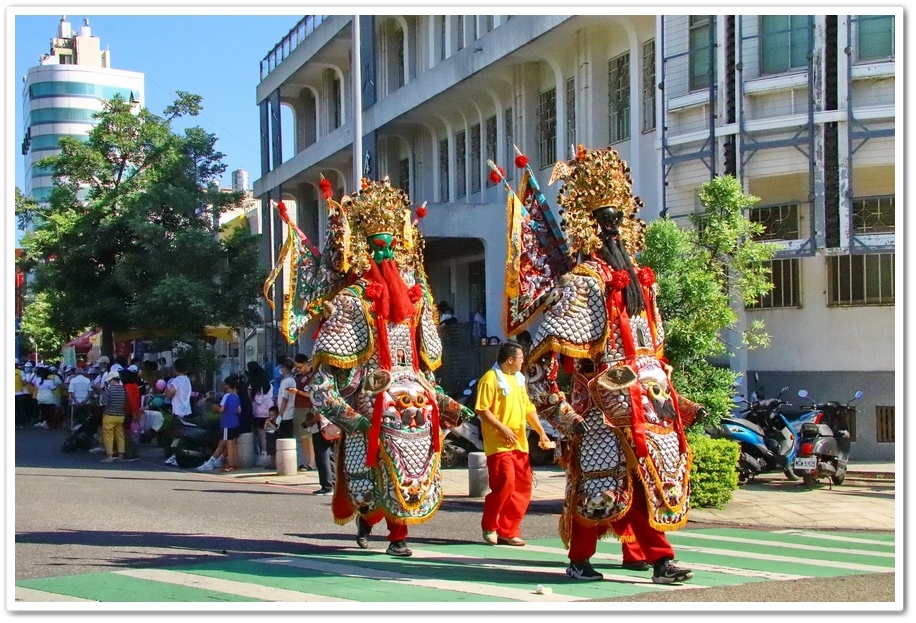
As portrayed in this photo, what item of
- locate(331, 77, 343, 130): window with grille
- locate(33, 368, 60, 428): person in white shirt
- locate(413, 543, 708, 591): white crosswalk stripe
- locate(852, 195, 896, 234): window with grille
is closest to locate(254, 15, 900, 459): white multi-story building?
locate(852, 195, 896, 234): window with grille

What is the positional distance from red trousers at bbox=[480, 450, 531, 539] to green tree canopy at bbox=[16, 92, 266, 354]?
55.2ft

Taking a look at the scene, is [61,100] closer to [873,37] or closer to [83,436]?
[83,436]

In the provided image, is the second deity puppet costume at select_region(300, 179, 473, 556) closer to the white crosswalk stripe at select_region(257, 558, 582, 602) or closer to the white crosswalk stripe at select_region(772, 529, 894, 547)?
the white crosswalk stripe at select_region(257, 558, 582, 602)

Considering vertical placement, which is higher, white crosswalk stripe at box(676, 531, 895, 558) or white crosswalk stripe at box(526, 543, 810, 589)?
white crosswalk stripe at box(526, 543, 810, 589)

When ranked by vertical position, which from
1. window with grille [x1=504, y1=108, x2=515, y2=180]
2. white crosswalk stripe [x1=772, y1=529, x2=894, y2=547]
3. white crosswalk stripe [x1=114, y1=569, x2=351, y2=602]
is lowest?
white crosswalk stripe [x1=772, y1=529, x2=894, y2=547]

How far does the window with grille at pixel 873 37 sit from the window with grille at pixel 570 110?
618 centimetres

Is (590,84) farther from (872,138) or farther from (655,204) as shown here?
(872,138)

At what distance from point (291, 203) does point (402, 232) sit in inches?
1229

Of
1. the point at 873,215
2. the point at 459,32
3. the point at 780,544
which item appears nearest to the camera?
the point at 780,544

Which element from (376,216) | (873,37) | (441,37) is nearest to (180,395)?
(441,37)

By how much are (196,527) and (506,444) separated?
304cm

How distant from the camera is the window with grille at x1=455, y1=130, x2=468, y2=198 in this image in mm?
26266

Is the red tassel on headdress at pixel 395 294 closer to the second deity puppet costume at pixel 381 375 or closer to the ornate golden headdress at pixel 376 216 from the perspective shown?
the second deity puppet costume at pixel 381 375

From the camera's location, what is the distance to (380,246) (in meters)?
8.86
